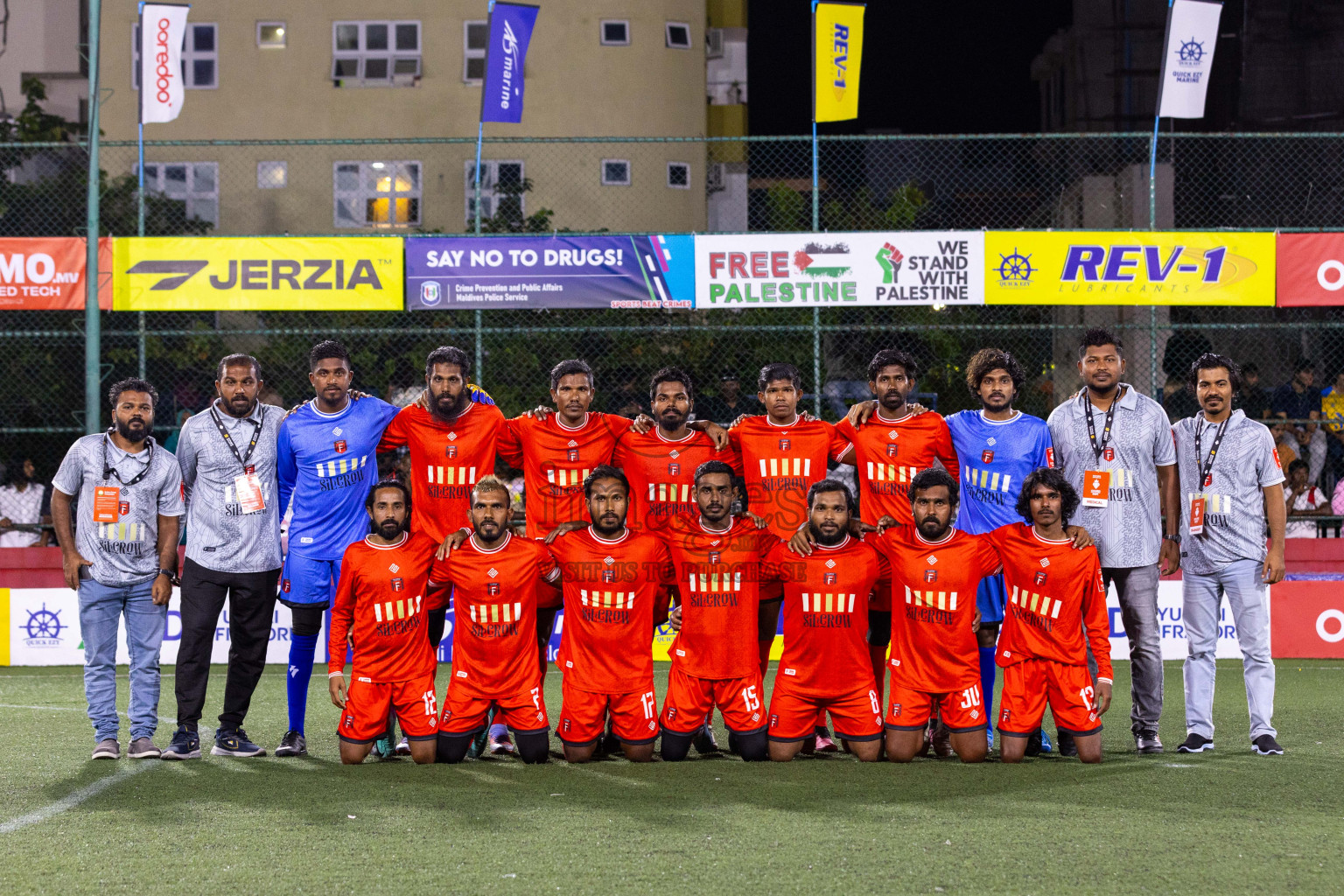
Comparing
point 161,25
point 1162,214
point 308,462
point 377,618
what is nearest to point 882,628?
point 377,618

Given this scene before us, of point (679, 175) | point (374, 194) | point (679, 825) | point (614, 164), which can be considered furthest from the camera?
point (679, 175)

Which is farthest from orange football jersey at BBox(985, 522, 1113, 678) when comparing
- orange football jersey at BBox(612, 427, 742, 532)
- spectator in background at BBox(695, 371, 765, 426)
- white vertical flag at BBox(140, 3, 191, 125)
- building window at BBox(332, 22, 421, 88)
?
building window at BBox(332, 22, 421, 88)

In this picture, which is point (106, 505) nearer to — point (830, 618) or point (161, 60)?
point (830, 618)

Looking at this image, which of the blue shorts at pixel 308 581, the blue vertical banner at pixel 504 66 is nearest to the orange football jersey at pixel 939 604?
the blue shorts at pixel 308 581

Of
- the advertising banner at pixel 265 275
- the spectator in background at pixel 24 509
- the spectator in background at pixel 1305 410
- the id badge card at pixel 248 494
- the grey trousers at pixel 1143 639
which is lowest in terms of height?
the grey trousers at pixel 1143 639

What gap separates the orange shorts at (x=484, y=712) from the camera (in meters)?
6.73

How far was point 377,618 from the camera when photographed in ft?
22.2

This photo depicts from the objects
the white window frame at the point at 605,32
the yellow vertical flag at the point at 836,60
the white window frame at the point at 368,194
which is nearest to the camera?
the yellow vertical flag at the point at 836,60

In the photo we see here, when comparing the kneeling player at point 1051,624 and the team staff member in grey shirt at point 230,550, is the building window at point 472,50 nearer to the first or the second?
the team staff member in grey shirt at point 230,550

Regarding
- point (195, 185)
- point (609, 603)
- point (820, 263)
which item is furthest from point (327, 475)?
point (195, 185)

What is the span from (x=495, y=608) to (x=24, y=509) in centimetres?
835

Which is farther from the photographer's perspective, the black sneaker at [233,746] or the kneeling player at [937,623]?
the black sneaker at [233,746]

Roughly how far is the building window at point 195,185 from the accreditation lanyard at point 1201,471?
61.7 ft

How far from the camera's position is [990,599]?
6.99 m
